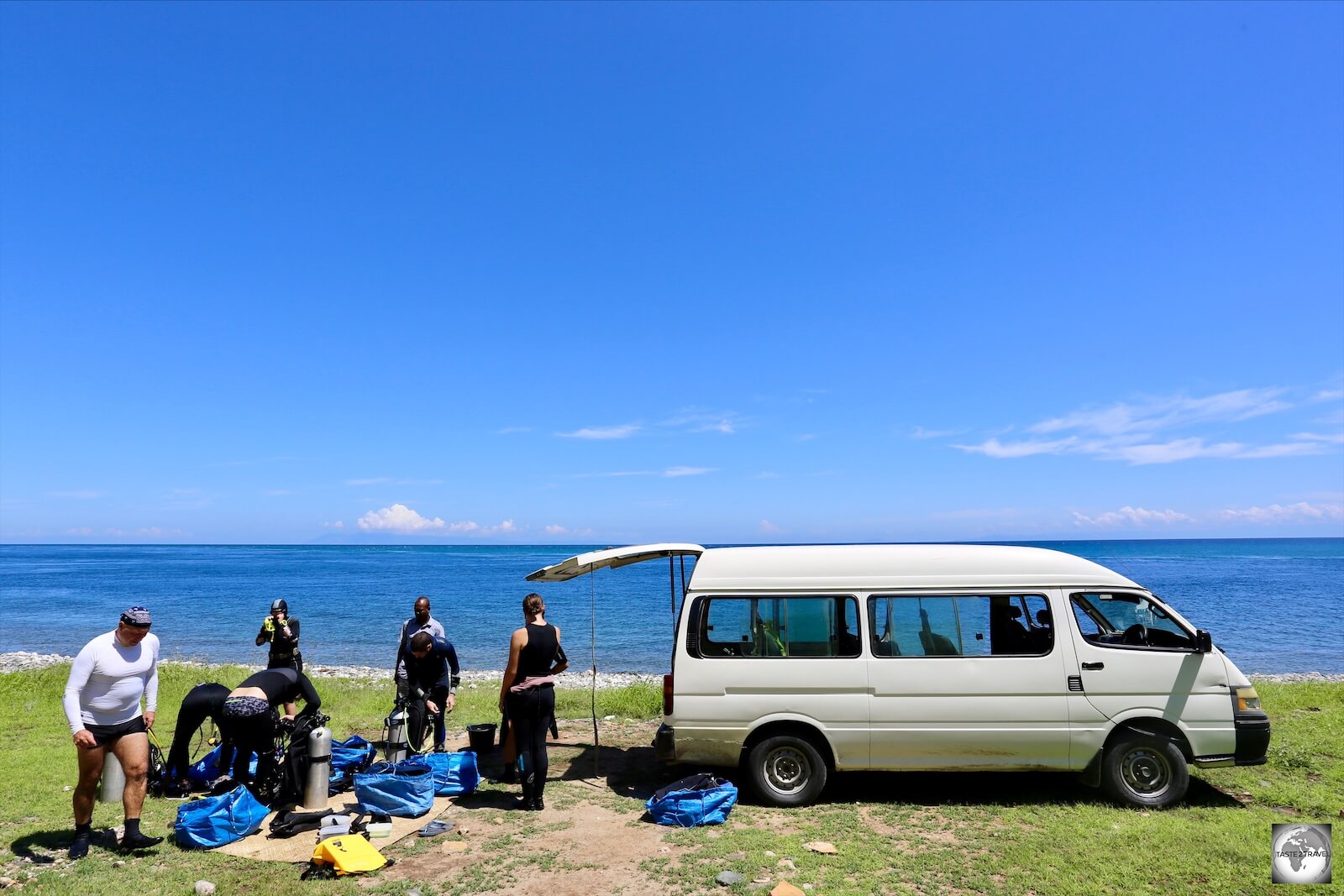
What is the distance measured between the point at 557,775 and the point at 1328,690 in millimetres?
13668

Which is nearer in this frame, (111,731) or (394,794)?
(111,731)

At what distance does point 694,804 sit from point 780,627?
1.91m

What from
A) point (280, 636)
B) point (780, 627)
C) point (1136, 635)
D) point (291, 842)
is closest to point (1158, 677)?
point (1136, 635)

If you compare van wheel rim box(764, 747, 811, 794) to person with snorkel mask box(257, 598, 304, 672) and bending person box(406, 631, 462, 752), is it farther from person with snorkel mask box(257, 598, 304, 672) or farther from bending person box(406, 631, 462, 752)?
person with snorkel mask box(257, 598, 304, 672)

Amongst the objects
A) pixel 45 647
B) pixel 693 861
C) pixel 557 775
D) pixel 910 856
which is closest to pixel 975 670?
pixel 910 856

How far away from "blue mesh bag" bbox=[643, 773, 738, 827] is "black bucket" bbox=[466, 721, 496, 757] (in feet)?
11.6

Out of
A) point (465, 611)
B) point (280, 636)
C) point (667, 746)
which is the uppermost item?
point (280, 636)

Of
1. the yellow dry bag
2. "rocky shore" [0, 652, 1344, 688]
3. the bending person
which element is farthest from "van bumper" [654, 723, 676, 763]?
"rocky shore" [0, 652, 1344, 688]

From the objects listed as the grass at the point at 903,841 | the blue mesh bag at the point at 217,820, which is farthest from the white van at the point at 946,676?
the blue mesh bag at the point at 217,820

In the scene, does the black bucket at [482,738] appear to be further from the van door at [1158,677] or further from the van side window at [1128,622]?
the van side window at [1128,622]

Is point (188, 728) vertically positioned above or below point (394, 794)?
above

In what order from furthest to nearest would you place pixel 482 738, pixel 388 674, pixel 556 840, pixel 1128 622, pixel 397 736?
pixel 388 674
pixel 482 738
pixel 397 736
pixel 1128 622
pixel 556 840

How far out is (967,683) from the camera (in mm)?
7207

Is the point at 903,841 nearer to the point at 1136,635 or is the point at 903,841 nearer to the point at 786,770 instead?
the point at 786,770
